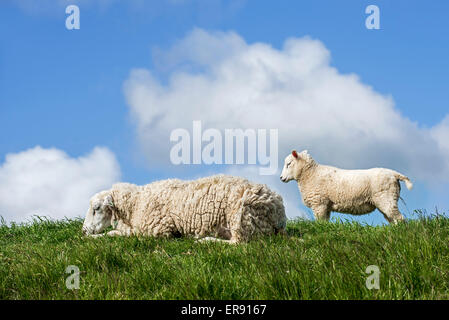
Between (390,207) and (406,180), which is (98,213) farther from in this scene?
(406,180)

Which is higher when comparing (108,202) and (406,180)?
(406,180)

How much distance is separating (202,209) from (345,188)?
5081 millimetres

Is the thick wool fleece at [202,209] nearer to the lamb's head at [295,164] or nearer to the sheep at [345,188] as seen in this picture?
the sheep at [345,188]

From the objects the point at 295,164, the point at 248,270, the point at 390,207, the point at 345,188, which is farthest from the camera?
the point at 295,164

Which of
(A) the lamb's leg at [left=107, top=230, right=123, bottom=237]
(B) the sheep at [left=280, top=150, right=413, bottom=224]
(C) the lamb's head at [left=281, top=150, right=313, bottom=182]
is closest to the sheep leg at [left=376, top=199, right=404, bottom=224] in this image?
(B) the sheep at [left=280, top=150, right=413, bottom=224]

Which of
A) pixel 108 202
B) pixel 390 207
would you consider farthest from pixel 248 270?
pixel 390 207

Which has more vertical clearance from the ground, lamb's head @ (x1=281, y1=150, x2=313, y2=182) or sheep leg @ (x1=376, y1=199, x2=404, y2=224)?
lamb's head @ (x1=281, y1=150, x2=313, y2=182)

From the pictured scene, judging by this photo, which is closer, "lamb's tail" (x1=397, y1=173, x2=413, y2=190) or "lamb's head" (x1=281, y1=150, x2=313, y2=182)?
"lamb's tail" (x1=397, y1=173, x2=413, y2=190)

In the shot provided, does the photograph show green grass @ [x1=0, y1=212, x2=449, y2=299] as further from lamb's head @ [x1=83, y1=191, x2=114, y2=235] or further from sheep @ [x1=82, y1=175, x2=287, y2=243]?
lamb's head @ [x1=83, y1=191, x2=114, y2=235]

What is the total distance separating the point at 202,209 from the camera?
29.5 ft

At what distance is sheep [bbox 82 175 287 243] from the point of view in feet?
28.6

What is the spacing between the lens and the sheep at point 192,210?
8703 millimetres
